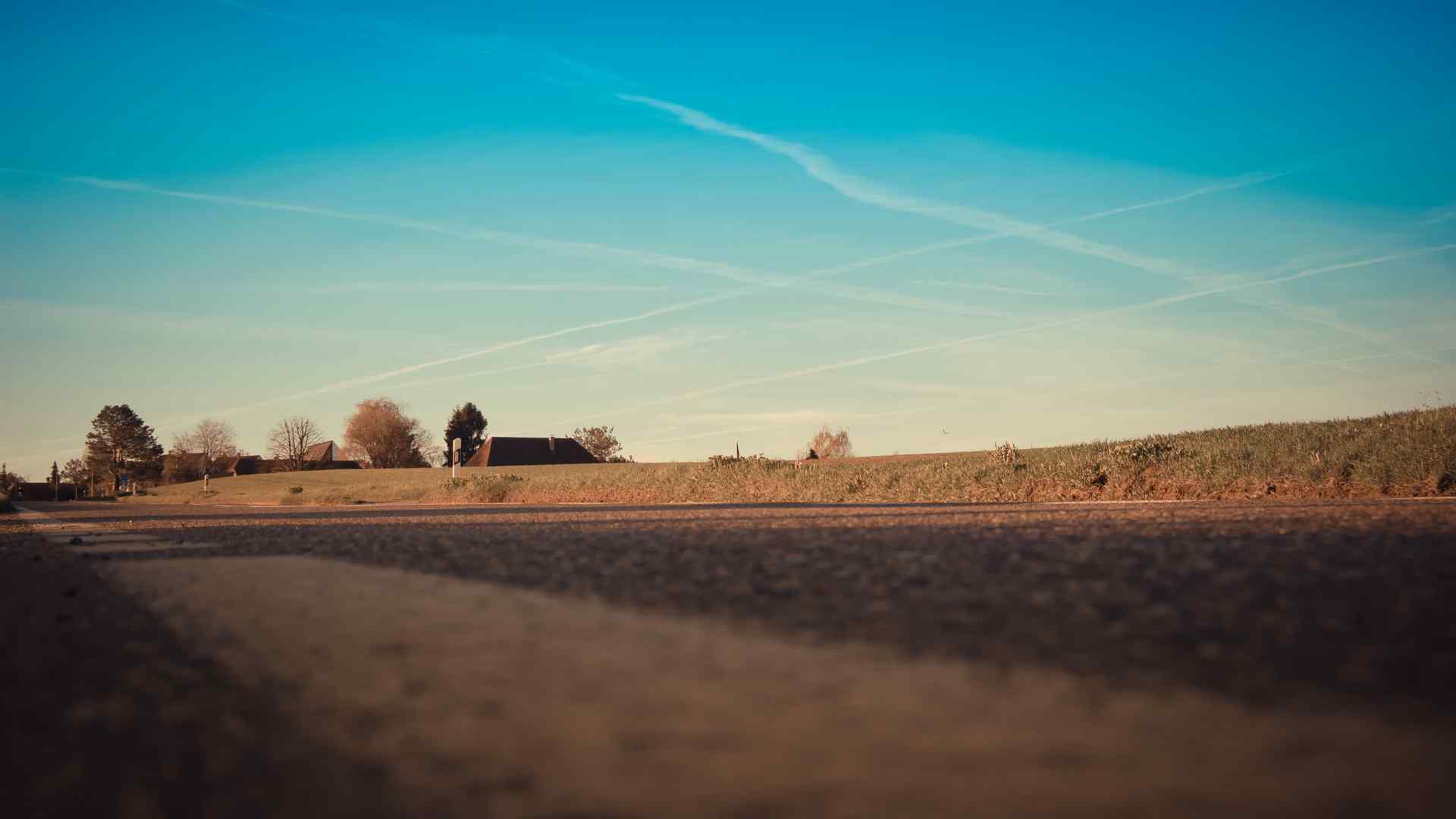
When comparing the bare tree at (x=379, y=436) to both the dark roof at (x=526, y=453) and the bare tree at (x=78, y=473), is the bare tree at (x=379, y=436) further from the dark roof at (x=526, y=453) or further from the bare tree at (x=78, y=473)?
the bare tree at (x=78, y=473)

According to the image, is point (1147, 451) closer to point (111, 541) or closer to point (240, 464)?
point (111, 541)

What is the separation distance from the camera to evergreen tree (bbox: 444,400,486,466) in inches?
4619

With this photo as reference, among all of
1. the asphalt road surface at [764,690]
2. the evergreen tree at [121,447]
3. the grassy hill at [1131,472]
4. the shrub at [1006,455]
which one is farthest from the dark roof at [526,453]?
the asphalt road surface at [764,690]

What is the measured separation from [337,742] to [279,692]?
0.68 metres

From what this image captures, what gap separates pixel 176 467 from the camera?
117438 millimetres

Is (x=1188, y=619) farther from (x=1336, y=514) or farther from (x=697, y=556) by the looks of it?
(x=1336, y=514)

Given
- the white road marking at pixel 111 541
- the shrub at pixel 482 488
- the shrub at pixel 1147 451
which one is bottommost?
the shrub at pixel 482 488

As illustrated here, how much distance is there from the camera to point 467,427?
390 feet

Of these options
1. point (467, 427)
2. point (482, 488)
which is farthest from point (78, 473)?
point (482, 488)

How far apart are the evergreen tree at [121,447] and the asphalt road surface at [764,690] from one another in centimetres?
13897

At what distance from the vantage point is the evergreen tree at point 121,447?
126 m

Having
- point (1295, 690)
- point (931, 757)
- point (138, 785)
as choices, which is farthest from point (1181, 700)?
point (138, 785)

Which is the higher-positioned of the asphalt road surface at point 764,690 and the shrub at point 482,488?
the asphalt road surface at point 764,690

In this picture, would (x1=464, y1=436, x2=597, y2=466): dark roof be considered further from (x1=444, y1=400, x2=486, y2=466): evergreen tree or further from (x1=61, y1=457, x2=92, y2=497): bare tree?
(x1=61, y1=457, x2=92, y2=497): bare tree
